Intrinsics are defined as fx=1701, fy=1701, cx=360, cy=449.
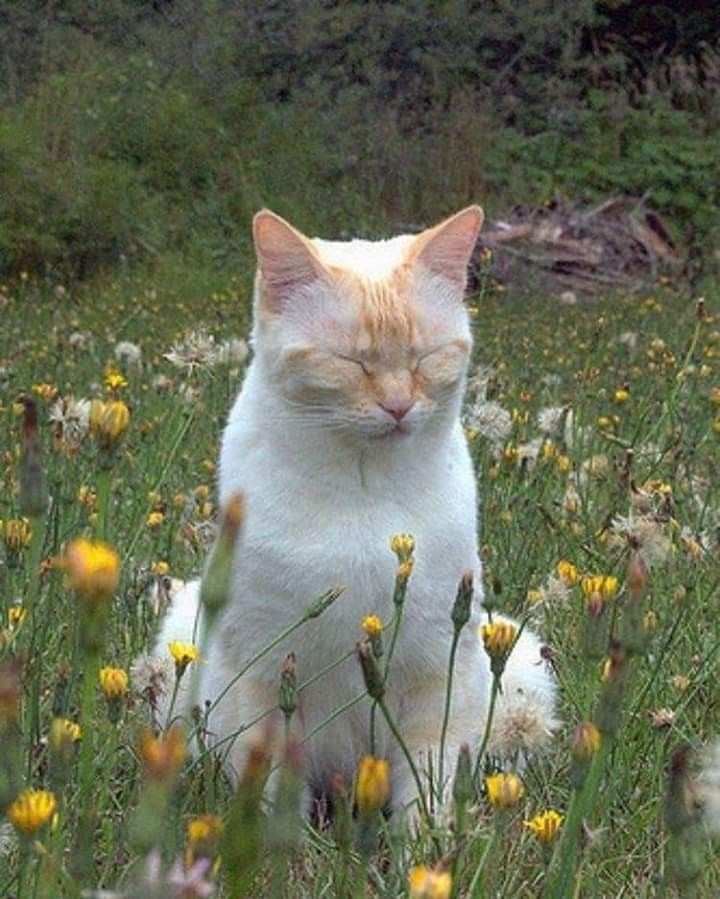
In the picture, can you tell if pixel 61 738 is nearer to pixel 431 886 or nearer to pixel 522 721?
pixel 431 886

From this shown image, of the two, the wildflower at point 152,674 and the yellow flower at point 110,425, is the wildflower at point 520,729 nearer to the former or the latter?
the wildflower at point 152,674

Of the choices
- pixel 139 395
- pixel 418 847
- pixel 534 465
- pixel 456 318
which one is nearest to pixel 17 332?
pixel 139 395

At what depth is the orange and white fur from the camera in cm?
245

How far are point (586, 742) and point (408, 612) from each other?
1056 mm

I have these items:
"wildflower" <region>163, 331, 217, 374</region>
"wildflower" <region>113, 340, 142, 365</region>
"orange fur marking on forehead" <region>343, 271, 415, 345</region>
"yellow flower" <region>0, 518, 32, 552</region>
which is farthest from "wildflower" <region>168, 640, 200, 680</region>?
"wildflower" <region>113, 340, 142, 365</region>

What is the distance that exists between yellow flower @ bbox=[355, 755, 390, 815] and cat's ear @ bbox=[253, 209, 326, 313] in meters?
1.47

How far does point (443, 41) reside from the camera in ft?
41.8

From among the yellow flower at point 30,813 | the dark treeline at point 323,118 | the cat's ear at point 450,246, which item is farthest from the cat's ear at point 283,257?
the dark treeline at point 323,118

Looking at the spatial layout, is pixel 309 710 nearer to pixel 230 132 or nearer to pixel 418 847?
pixel 418 847

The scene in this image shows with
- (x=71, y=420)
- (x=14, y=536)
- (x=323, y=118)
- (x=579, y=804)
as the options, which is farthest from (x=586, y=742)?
(x=323, y=118)

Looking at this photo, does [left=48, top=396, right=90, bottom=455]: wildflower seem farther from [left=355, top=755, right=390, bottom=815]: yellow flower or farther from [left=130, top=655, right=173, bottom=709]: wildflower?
[left=355, top=755, right=390, bottom=815]: yellow flower

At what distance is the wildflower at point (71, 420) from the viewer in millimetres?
3123

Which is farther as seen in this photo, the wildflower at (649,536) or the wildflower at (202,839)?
the wildflower at (649,536)

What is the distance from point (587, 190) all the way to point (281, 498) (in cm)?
910
